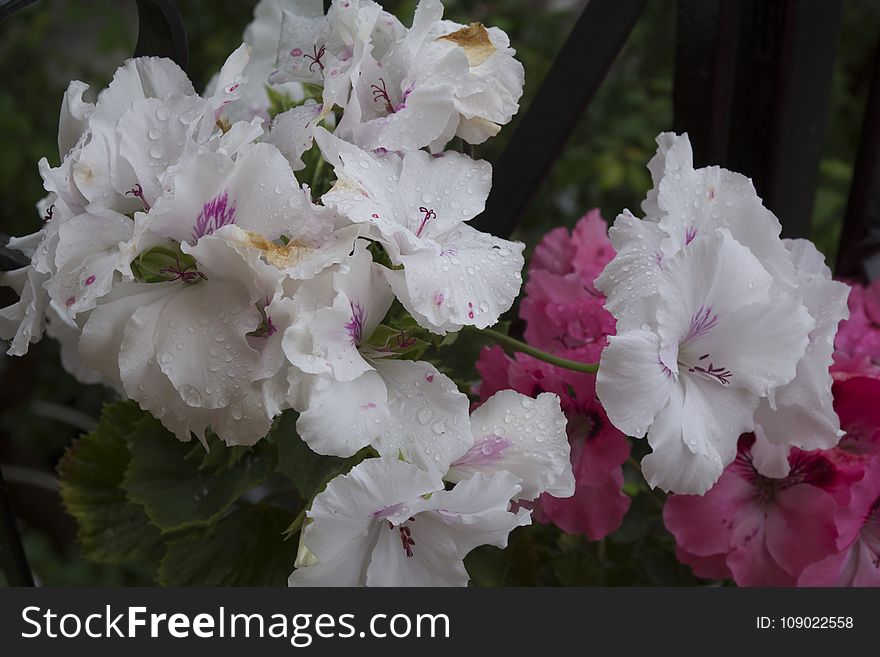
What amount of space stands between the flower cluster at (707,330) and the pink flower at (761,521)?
74mm

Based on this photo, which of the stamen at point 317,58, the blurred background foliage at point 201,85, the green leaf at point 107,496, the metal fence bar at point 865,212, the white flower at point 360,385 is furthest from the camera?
the blurred background foliage at point 201,85

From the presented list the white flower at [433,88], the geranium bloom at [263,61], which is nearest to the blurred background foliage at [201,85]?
the geranium bloom at [263,61]

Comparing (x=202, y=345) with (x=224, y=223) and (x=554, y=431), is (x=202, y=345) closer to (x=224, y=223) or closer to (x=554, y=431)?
(x=224, y=223)

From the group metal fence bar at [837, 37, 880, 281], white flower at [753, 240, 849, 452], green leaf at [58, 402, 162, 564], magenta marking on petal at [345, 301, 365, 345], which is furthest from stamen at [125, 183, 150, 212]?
metal fence bar at [837, 37, 880, 281]

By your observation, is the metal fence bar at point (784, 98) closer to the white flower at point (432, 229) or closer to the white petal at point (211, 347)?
the white flower at point (432, 229)

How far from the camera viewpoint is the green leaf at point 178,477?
553mm

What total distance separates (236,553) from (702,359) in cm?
29

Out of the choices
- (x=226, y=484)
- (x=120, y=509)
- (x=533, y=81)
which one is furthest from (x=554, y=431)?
(x=533, y=81)

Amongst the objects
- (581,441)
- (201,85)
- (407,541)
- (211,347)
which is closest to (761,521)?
(581,441)

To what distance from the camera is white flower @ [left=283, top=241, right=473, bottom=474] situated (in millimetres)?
412

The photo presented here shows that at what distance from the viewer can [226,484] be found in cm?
56

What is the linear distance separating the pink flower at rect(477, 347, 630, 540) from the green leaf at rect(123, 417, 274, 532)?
0.14 m

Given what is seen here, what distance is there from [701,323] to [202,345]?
232mm

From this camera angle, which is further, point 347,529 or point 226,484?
point 226,484
